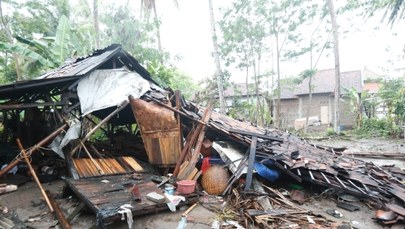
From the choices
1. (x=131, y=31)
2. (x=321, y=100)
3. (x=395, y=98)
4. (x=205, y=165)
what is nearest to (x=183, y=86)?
(x=131, y=31)

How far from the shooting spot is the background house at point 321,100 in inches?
873

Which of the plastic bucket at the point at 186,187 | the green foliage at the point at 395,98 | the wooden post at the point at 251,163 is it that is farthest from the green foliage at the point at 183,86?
the green foliage at the point at 395,98

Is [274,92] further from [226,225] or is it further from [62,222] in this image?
[62,222]

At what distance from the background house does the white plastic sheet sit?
16.9m

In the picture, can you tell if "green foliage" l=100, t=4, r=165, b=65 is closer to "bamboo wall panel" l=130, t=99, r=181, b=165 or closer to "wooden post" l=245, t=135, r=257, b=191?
"bamboo wall panel" l=130, t=99, r=181, b=165

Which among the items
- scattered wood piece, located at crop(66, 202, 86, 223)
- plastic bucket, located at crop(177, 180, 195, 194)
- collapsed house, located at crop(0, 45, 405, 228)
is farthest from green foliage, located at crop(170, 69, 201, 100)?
scattered wood piece, located at crop(66, 202, 86, 223)

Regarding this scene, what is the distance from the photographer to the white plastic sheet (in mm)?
6812

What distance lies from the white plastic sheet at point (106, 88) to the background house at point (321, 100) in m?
16.9

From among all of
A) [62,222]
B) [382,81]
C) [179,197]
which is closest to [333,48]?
[382,81]

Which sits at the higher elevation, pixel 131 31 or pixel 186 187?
pixel 131 31

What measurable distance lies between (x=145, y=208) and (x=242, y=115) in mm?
14917

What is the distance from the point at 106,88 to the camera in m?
7.12

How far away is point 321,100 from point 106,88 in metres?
20.7

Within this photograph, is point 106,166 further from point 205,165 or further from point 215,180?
point 215,180
